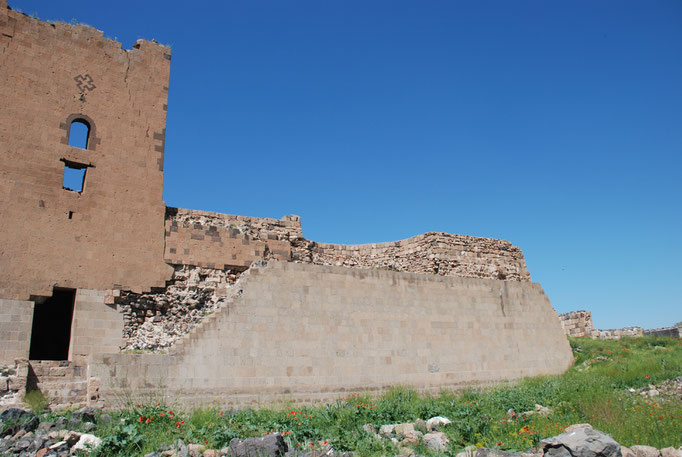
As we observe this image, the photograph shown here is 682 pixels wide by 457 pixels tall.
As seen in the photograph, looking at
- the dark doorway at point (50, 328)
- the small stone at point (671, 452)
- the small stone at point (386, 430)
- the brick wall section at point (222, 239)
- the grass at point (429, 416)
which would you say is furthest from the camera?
the dark doorway at point (50, 328)

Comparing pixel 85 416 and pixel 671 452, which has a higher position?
pixel 85 416

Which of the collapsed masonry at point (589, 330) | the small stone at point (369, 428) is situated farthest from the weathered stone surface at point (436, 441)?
the collapsed masonry at point (589, 330)

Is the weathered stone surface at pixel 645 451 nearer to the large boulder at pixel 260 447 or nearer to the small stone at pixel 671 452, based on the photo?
the small stone at pixel 671 452

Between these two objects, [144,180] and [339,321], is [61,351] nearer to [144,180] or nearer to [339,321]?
[144,180]

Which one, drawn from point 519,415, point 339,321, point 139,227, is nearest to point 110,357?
point 139,227

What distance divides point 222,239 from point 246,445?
6.25 metres

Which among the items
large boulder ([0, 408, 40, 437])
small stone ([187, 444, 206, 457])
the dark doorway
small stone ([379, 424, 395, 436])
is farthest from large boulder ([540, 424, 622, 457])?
the dark doorway

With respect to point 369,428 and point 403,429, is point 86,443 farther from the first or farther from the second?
point 403,429

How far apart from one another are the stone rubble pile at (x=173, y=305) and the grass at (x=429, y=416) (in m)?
1.80

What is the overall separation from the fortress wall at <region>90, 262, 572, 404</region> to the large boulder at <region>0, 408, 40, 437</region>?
4.81 ft

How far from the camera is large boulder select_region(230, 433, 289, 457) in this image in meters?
7.40

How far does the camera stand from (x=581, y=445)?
752 cm

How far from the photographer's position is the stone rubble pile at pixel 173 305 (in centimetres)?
1127

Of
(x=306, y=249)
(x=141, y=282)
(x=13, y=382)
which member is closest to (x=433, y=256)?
(x=306, y=249)
